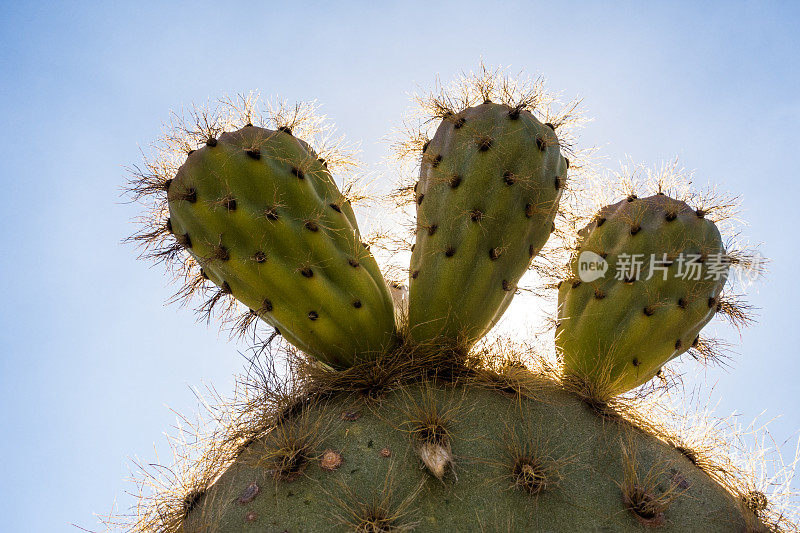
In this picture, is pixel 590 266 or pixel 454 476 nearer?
pixel 454 476

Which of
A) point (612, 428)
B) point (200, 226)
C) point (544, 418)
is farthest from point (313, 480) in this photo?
point (612, 428)

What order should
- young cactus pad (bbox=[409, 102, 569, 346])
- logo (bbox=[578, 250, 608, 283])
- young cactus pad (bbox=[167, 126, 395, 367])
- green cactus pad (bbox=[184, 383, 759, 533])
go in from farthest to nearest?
1. logo (bbox=[578, 250, 608, 283])
2. young cactus pad (bbox=[409, 102, 569, 346])
3. young cactus pad (bbox=[167, 126, 395, 367])
4. green cactus pad (bbox=[184, 383, 759, 533])

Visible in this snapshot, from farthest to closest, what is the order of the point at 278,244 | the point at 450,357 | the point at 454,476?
1. the point at 450,357
2. the point at 278,244
3. the point at 454,476

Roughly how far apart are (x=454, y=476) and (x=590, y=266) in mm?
1131

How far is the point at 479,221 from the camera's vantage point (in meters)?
2.14

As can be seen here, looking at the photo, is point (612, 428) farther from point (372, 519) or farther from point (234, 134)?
point (234, 134)

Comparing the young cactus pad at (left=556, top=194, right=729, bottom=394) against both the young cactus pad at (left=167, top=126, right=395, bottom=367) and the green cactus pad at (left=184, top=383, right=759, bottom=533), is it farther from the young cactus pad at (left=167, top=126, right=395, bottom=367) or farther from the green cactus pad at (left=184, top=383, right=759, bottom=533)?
the young cactus pad at (left=167, top=126, right=395, bottom=367)

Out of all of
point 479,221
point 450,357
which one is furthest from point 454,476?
point 479,221

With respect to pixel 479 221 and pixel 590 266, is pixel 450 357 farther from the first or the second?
pixel 590 266

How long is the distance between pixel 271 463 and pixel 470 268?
99 cm

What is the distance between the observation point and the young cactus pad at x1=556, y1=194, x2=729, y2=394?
7.39ft
